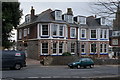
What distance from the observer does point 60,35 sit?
40.1 m

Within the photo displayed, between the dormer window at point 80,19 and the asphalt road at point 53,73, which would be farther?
the dormer window at point 80,19

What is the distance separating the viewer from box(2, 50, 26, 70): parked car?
24609 millimetres

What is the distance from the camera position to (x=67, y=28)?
4275cm

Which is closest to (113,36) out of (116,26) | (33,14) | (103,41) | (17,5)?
(103,41)

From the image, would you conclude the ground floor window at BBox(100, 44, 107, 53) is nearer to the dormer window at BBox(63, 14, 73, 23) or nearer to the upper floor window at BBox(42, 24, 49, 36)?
the dormer window at BBox(63, 14, 73, 23)

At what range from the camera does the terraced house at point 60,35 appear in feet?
127

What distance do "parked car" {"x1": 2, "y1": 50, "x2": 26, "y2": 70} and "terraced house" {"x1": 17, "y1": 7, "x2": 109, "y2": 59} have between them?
9733 millimetres

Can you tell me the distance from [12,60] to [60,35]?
16.4m

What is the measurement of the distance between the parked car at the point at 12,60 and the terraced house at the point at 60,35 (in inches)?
383

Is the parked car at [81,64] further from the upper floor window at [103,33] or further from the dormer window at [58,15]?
the upper floor window at [103,33]

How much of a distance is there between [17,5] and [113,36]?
40.1 m

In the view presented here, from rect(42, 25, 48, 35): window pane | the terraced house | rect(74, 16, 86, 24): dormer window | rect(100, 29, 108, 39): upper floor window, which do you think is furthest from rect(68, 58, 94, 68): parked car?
rect(100, 29, 108, 39): upper floor window

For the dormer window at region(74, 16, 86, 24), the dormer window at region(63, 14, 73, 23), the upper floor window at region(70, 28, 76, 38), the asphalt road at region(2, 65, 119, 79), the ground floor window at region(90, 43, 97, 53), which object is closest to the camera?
the asphalt road at region(2, 65, 119, 79)

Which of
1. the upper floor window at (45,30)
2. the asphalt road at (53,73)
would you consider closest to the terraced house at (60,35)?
the upper floor window at (45,30)
